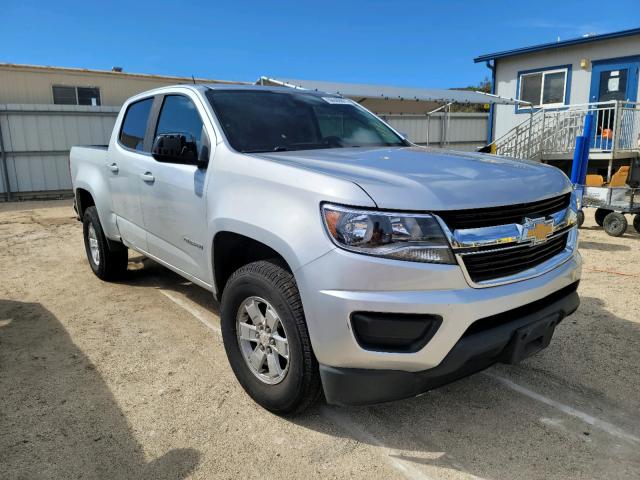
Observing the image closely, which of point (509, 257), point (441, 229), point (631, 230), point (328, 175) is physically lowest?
point (631, 230)

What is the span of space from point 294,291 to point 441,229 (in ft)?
2.54

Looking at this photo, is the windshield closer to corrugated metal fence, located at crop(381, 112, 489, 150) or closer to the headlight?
the headlight

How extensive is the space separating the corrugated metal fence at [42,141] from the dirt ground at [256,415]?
10922 mm

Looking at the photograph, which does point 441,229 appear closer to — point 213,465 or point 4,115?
point 213,465

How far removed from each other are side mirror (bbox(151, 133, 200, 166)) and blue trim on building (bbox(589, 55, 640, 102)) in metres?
13.7

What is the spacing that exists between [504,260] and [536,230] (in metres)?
0.27

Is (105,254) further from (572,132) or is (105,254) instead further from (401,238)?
(572,132)

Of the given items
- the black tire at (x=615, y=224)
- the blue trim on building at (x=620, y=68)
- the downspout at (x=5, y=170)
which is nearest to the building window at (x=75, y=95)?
the downspout at (x=5, y=170)

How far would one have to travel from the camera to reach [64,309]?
4785 millimetres

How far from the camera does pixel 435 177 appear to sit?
2459mm

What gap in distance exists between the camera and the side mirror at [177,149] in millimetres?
3271

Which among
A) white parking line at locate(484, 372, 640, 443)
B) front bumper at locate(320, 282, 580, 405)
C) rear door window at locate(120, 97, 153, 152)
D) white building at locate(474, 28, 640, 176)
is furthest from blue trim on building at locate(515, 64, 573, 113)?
front bumper at locate(320, 282, 580, 405)

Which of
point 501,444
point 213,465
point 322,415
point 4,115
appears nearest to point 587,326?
point 501,444

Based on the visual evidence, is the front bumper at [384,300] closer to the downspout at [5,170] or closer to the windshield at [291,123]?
the windshield at [291,123]
